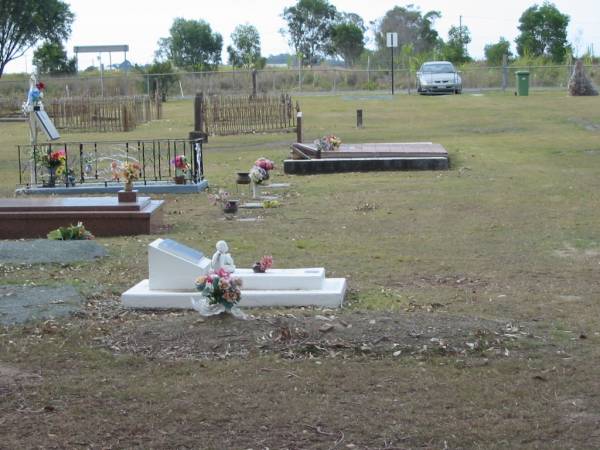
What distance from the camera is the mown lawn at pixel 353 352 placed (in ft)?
17.5

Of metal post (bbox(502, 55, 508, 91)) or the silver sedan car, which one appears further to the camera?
metal post (bbox(502, 55, 508, 91))

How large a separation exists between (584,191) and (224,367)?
35.6 ft

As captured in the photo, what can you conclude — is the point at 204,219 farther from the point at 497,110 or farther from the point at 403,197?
the point at 497,110

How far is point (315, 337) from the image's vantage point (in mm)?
6727

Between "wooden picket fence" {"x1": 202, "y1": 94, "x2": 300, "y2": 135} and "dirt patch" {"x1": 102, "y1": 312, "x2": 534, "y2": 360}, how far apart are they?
23950 millimetres

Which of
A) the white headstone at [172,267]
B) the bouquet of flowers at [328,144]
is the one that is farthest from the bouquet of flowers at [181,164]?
the white headstone at [172,267]

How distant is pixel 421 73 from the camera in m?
49.3

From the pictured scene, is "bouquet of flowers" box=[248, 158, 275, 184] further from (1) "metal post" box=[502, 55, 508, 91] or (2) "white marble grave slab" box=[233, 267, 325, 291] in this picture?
(1) "metal post" box=[502, 55, 508, 91]

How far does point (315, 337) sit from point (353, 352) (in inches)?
Result: 13.1

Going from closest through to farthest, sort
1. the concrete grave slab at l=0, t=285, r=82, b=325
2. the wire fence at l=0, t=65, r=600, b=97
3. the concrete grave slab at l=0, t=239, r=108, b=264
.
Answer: the concrete grave slab at l=0, t=285, r=82, b=325 < the concrete grave slab at l=0, t=239, r=108, b=264 < the wire fence at l=0, t=65, r=600, b=97

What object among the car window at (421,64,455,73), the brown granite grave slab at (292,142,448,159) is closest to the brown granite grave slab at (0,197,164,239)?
the brown granite grave slab at (292,142,448,159)

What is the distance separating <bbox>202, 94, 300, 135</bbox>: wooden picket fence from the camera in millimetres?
31052

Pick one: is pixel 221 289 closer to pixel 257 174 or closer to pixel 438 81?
pixel 257 174

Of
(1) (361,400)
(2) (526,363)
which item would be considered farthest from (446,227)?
(1) (361,400)
